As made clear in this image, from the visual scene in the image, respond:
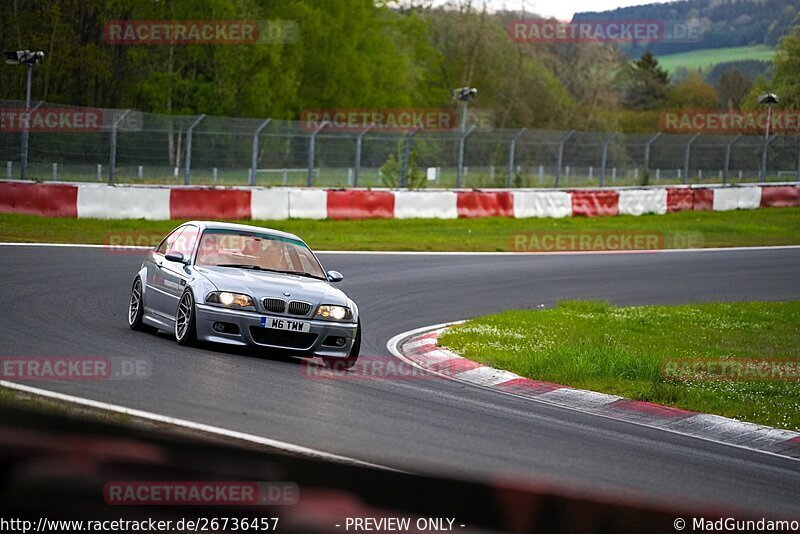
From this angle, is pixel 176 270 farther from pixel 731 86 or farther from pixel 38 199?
pixel 731 86

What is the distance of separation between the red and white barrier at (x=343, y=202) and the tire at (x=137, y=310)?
1205 cm

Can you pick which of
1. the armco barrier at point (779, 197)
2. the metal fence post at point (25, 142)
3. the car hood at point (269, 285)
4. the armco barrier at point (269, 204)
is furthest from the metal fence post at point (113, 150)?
the armco barrier at point (779, 197)

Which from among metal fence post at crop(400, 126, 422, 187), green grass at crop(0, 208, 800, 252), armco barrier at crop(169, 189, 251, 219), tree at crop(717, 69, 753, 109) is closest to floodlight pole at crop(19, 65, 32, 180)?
green grass at crop(0, 208, 800, 252)

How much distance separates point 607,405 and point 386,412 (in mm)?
2778

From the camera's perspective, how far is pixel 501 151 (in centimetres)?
3772

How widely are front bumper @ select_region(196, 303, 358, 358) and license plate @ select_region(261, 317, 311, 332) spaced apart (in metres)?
0.03

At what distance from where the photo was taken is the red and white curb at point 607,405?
29.2ft

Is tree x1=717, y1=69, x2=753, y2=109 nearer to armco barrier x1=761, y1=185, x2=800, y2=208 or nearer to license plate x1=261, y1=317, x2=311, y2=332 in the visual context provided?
armco barrier x1=761, y1=185, x2=800, y2=208

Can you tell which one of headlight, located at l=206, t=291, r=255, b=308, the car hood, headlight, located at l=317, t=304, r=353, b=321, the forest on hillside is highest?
the forest on hillside

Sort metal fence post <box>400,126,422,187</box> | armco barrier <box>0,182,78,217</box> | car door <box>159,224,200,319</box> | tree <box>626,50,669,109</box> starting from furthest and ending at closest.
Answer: tree <box>626,50,669,109</box> < metal fence post <box>400,126,422,187</box> < armco barrier <box>0,182,78,217</box> < car door <box>159,224,200,319</box>

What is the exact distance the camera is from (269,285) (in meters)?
10.3

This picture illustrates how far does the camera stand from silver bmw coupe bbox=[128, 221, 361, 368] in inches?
397

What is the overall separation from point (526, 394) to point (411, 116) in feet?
212

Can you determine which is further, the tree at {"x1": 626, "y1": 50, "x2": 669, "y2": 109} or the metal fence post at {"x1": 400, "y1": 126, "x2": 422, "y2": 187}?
the tree at {"x1": 626, "y1": 50, "x2": 669, "y2": 109}
